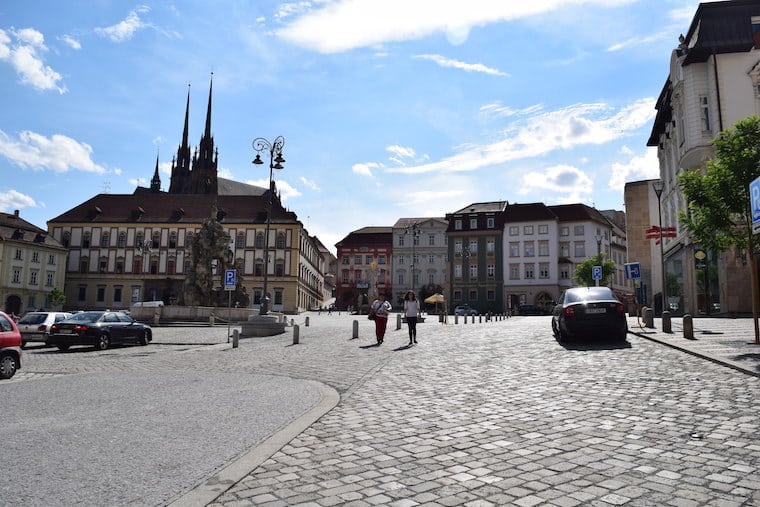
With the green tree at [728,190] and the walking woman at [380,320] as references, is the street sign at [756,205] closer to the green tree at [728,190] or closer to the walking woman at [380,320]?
the green tree at [728,190]

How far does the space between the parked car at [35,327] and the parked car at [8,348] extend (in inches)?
417

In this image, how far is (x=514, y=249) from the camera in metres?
79.8

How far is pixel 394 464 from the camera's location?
16.3 ft

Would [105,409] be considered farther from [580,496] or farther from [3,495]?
[580,496]

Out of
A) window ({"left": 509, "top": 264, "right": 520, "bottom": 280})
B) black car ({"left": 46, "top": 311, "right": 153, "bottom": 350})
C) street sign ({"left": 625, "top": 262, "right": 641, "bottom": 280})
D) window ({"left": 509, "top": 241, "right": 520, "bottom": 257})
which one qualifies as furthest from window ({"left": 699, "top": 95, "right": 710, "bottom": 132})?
window ({"left": 509, "top": 264, "right": 520, "bottom": 280})

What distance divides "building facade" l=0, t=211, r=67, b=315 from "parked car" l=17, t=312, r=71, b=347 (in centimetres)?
5604

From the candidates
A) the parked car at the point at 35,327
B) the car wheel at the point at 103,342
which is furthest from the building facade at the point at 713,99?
the parked car at the point at 35,327

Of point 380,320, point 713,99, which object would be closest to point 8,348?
point 380,320

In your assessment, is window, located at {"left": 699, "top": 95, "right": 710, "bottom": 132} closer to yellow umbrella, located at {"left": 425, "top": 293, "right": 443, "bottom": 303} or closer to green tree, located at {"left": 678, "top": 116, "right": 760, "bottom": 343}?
green tree, located at {"left": 678, "top": 116, "right": 760, "bottom": 343}

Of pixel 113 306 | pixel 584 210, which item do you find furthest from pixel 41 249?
pixel 584 210

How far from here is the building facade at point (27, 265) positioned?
7212 centimetres

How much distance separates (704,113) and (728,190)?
21.3 m

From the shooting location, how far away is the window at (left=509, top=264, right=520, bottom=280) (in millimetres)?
79250

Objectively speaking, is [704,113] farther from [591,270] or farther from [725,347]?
[591,270]
